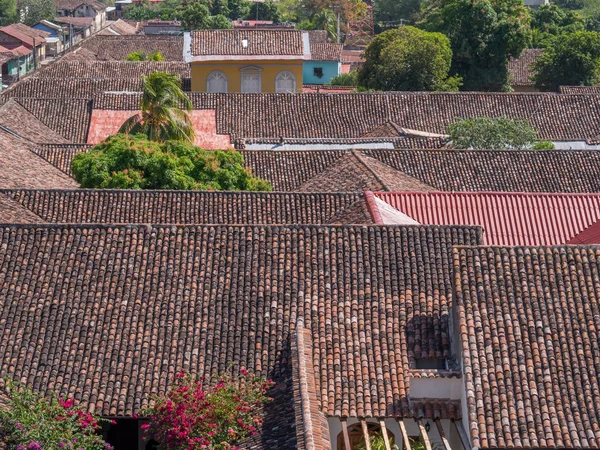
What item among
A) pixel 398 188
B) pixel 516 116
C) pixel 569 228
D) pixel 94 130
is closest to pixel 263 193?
pixel 398 188

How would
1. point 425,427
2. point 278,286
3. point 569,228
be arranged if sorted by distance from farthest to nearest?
point 569,228 → point 278,286 → point 425,427

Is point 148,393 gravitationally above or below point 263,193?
below

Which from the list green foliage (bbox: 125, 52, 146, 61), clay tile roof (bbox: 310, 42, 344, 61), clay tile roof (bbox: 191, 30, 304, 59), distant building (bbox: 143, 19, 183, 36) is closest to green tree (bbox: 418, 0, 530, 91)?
clay tile roof (bbox: 310, 42, 344, 61)

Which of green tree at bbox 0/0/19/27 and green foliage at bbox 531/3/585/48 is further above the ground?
green tree at bbox 0/0/19/27

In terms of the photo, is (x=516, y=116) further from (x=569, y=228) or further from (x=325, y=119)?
(x=569, y=228)

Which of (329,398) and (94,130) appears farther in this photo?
(94,130)

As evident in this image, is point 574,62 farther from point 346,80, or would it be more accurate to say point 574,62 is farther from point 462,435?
point 462,435

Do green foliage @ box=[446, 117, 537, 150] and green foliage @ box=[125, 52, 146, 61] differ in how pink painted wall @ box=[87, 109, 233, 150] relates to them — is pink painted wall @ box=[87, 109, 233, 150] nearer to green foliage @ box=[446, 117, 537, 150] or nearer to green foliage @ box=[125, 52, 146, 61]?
green foliage @ box=[446, 117, 537, 150]
